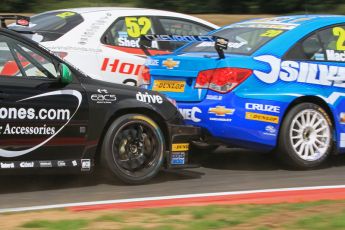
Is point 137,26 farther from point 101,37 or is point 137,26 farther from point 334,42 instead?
point 334,42

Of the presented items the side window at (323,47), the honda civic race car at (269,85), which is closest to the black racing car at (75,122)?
the honda civic race car at (269,85)

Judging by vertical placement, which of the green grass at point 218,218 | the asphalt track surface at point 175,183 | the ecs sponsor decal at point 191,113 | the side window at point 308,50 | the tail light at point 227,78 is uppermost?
the side window at point 308,50

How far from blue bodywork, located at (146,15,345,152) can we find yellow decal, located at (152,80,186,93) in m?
0.05

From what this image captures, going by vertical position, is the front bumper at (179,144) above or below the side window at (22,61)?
below

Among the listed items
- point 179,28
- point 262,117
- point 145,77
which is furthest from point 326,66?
point 179,28

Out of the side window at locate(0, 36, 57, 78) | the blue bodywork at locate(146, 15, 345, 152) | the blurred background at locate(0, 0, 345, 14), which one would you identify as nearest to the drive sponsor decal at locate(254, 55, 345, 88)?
the blue bodywork at locate(146, 15, 345, 152)

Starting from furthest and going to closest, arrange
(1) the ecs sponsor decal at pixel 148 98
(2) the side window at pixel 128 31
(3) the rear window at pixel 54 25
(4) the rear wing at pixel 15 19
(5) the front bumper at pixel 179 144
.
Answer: (2) the side window at pixel 128 31, (3) the rear window at pixel 54 25, (4) the rear wing at pixel 15 19, (5) the front bumper at pixel 179 144, (1) the ecs sponsor decal at pixel 148 98

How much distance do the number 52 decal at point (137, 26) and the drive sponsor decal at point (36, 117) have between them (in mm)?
3540

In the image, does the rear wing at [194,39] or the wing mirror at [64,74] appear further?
the rear wing at [194,39]

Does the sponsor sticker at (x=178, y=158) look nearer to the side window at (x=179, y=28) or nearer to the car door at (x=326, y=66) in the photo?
the car door at (x=326, y=66)

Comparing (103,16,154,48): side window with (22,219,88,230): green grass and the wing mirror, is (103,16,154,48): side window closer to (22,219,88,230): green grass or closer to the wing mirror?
the wing mirror

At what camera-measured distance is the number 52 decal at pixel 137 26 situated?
10.2 meters

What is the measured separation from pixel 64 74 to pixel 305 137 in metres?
2.95

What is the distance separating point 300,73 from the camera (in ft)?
25.7
